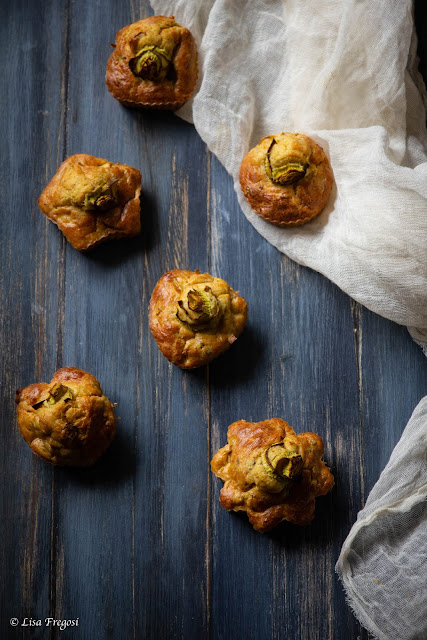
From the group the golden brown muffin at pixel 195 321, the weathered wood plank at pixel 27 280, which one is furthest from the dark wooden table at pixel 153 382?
the golden brown muffin at pixel 195 321

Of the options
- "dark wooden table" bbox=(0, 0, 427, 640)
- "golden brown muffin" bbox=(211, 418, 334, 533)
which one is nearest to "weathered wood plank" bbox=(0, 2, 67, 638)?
"dark wooden table" bbox=(0, 0, 427, 640)

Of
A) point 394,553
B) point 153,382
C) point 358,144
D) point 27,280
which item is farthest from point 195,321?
point 394,553

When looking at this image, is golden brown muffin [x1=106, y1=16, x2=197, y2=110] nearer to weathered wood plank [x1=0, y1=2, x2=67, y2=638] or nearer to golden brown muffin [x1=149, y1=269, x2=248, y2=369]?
weathered wood plank [x1=0, y1=2, x2=67, y2=638]

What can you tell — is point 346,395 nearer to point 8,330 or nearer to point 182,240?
point 182,240

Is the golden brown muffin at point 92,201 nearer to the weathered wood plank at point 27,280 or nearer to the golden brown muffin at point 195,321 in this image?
the weathered wood plank at point 27,280

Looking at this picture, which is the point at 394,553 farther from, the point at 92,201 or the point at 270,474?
the point at 92,201

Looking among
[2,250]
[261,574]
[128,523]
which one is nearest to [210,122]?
[2,250]
